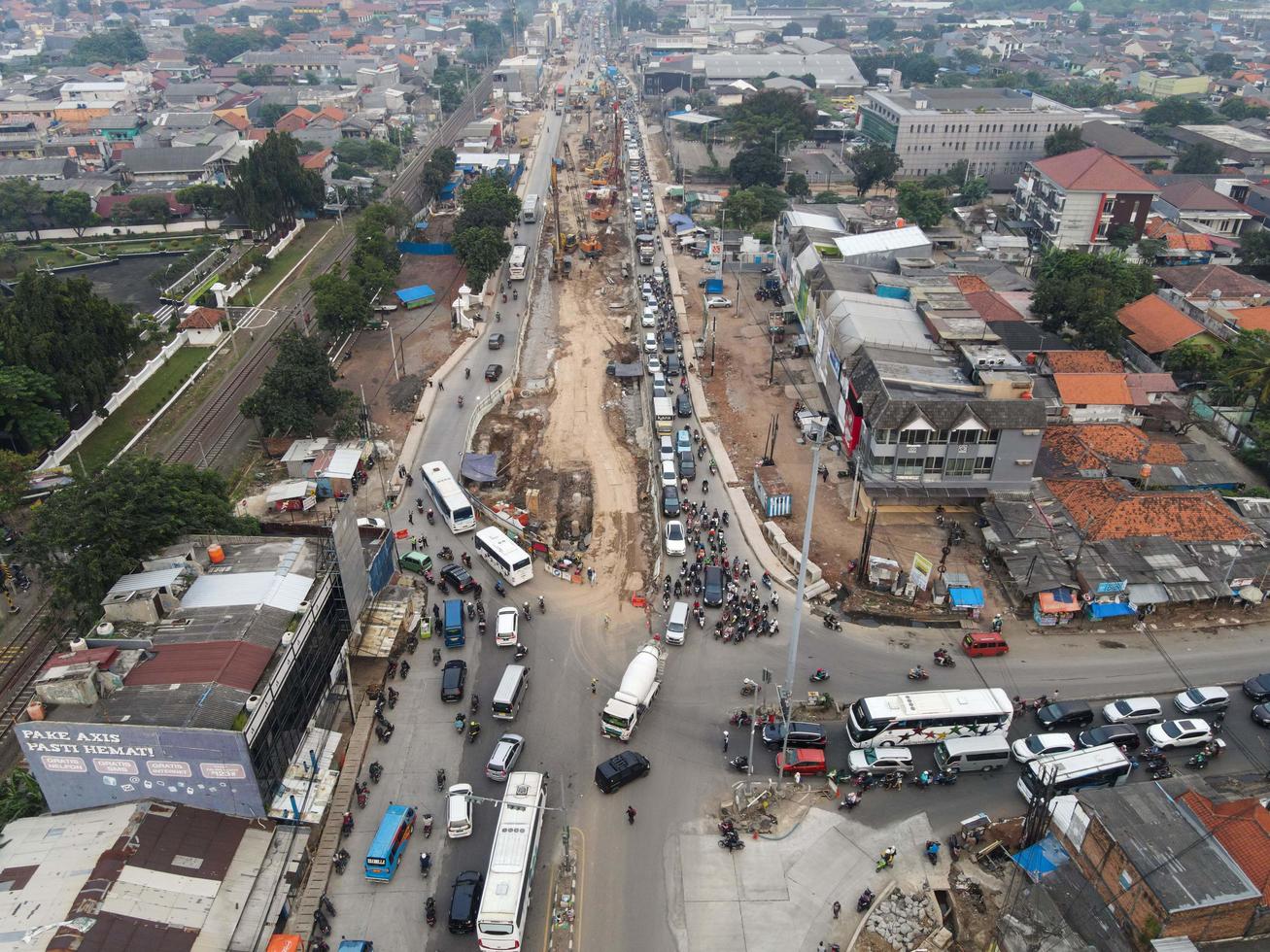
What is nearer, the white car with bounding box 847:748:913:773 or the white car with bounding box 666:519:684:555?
the white car with bounding box 847:748:913:773

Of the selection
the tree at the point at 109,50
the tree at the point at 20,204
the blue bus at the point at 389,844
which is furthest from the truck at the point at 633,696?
the tree at the point at 109,50

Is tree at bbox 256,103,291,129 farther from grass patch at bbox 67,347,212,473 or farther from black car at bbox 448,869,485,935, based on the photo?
black car at bbox 448,869,485,935

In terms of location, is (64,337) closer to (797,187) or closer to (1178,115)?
(797,187)

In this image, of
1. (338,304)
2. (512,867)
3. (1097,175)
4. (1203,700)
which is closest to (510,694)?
(512,867)

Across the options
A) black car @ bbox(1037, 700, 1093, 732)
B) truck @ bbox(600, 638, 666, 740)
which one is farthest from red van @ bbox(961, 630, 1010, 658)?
truck @ bbox(600, 638, 666, 740)

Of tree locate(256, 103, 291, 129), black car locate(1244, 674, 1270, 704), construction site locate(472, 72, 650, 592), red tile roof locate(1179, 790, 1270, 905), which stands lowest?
construction site locate(472, 72, 650, 592)

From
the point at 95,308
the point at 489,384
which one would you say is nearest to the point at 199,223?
the point at 95,308

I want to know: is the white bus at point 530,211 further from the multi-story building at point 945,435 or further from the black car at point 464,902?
the black car at point 464,902
